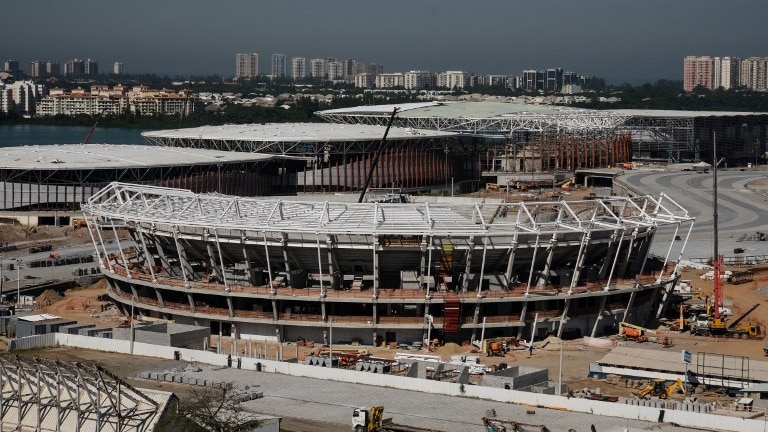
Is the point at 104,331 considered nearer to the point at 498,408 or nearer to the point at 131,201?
the point at 131,201

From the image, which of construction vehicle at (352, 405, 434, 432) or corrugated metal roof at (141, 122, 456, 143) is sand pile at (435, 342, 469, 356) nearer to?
construction vehicle at (352, 405, 434, 432)

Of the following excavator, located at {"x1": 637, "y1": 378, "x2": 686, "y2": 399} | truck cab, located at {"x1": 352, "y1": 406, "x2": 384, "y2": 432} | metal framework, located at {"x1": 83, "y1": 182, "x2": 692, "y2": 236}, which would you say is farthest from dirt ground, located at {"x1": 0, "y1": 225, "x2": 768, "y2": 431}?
metal framework, located at {"x1": 83, "y1": 182, "x2": 692, "y2": 236}

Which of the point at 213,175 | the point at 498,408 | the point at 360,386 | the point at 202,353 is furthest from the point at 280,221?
the point at 213,175

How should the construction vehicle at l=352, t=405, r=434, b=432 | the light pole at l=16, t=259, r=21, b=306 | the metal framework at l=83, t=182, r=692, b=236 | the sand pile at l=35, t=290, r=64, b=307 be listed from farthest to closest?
the sand pile at l=35, t=290, r=64, b=307
the light pole at l=16, t=259, r=21, b=306
the metal framework at l=83, t=182, r=692, b=236
the construction vehicle at l=352, t=405, r=434, b=432

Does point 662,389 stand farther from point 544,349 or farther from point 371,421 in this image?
point 371,421

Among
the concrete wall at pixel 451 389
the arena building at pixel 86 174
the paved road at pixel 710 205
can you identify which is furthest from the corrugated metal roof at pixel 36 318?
the arena building at pixel 86 174

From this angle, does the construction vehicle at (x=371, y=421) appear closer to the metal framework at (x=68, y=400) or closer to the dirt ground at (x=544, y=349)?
the dirt ground at (x=544, y=349)
